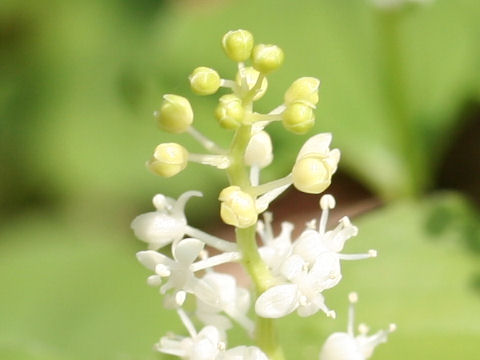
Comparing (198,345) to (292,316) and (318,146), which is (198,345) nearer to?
(318,146)

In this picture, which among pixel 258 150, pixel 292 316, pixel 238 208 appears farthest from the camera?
pixel 292 316

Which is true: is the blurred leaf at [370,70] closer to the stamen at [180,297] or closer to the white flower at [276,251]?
the white flower at [276,251]

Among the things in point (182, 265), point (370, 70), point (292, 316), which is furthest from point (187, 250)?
point (370, 70)

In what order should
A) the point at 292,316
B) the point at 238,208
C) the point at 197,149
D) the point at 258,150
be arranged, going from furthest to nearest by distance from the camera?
the point at 197,149
the point at 292,316
the point at 258,150
the point at 238,208

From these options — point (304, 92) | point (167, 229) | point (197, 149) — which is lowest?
point (167, 229)

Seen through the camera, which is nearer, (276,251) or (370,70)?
(276,251)

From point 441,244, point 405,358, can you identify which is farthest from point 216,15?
point 405,358

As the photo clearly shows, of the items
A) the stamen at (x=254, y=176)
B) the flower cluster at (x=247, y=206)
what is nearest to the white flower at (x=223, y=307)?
the flower cluster at (x=247, y=206)

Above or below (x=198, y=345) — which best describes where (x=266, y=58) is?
above
